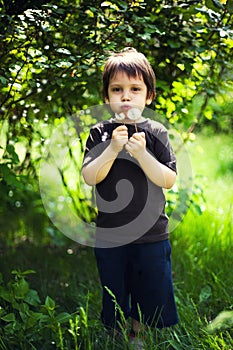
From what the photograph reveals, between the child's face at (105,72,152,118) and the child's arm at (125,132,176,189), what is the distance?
0.12 metres

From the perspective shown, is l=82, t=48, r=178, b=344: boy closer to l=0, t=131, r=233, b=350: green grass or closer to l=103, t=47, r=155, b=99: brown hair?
l=103, t=47, r=155, b=99: brown hair

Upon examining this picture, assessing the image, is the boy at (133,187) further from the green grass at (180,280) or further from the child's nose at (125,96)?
the green grass at (180,280)

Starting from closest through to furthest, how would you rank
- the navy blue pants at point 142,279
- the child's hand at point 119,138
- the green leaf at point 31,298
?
1. the child's hand at point 119,138
2. the navy blue pants at point 142,279
3. the green leaf at point 31,298

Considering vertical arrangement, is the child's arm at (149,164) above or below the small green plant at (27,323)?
above

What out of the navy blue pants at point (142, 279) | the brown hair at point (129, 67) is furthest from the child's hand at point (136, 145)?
the navy blue pants at point (142, 279)

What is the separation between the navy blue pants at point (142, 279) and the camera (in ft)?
6.83

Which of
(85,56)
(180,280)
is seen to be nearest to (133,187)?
(85,56)

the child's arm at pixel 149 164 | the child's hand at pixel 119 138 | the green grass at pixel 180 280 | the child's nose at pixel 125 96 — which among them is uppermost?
the child's nose at pixel 125 96

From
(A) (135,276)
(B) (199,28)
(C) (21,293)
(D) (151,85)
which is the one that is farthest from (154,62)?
(C) (21,293)

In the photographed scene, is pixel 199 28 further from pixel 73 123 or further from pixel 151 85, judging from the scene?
pixel 73 123

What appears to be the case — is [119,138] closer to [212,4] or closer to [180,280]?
[212,4]

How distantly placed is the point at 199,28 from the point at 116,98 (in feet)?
1.90

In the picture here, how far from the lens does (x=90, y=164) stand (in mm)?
1965

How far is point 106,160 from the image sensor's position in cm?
192
